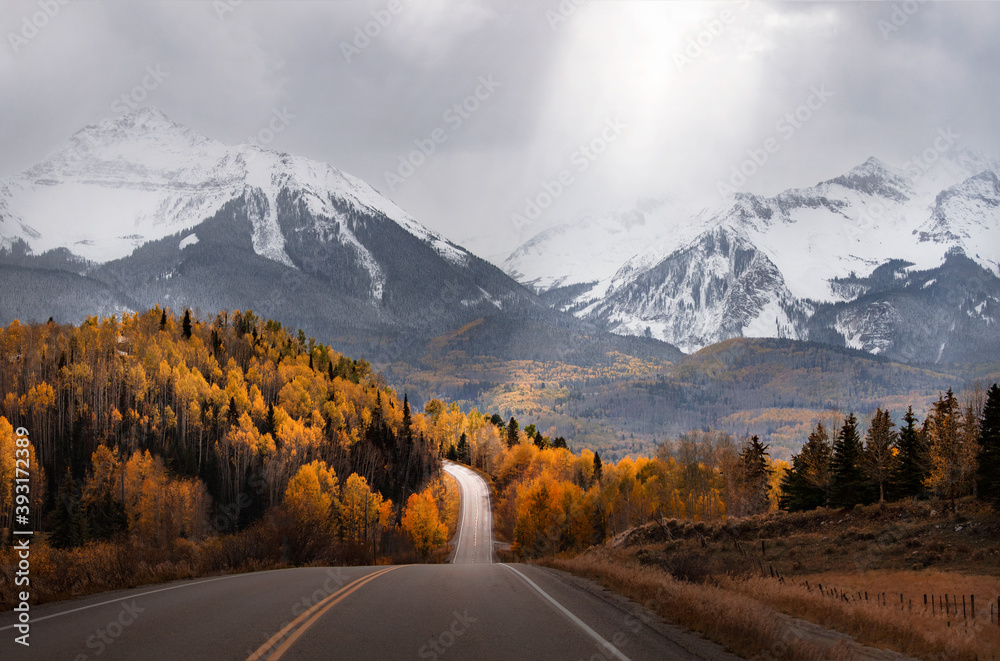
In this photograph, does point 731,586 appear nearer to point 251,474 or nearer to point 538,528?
point 538,528

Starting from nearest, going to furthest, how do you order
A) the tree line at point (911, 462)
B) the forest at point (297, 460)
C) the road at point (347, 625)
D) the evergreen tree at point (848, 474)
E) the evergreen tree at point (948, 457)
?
the road at point (347, 625) < the tree line at point (911, 462) < the evergreen tree at point (948, 457) < the evergreen tree at point (848, 474) < the forest at point (297, 460)

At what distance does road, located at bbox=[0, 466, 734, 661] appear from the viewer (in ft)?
32.9

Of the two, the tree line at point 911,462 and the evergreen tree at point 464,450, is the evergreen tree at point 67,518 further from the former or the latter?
the evergreen tree at point 464,450

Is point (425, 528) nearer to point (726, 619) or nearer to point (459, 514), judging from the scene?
point (459, 514)

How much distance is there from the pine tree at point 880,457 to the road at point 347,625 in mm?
51398

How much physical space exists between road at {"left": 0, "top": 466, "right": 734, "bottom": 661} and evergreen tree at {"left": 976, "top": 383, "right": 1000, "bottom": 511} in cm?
4472

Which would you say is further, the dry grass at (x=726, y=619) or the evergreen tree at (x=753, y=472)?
the evergreen tree at (x=753, y=472)

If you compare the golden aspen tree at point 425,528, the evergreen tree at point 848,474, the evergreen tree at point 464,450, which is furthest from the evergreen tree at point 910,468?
the evergreen tree at point 464,450

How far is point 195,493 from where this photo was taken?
3684 inches

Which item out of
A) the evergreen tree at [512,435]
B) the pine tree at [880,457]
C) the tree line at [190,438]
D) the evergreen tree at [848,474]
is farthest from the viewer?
the evergreen tree at [512,435]

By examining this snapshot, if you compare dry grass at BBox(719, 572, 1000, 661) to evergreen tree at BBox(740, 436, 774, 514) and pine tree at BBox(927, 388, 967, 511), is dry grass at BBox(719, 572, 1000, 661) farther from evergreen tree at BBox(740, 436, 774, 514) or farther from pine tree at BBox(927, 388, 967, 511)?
evergreen tree at BBox(740, 436, 774, 514)

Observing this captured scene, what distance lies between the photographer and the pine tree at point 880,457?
60.2 meters

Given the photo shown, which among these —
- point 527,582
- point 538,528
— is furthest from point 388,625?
point 538,528

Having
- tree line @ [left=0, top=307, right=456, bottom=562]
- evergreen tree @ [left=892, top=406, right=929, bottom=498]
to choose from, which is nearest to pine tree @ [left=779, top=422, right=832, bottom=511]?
evergreen tree @ [left=892, top=406, right=929, bottom=498]
